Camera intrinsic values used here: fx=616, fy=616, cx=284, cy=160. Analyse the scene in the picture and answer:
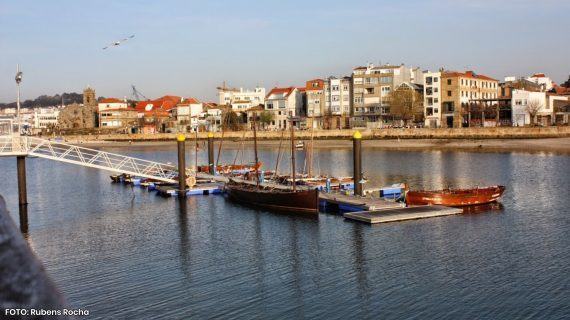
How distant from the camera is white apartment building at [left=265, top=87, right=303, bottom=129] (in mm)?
125062

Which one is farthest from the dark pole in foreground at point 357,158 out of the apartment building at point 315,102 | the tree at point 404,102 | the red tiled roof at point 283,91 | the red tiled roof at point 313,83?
the red tiled roof at point 283,91

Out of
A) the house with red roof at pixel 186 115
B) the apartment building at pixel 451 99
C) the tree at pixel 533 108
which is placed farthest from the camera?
the house with red roof at pixel 186 115

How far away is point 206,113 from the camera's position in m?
139

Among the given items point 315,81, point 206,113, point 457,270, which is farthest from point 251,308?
point 206,113

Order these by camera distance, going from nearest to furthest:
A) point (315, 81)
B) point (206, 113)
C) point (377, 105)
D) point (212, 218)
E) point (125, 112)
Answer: point (212, 218), point (377, 105), point (315, 81), point (206, 113), point (125, 112)

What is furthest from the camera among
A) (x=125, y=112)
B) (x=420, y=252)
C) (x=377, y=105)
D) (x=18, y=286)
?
(x=125, y=112)

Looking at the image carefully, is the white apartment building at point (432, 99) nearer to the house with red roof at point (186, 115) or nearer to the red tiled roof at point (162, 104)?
the house with red roof at point (186, 115)

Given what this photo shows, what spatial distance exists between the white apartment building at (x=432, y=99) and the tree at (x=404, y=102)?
1.89m

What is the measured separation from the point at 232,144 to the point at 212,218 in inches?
3204

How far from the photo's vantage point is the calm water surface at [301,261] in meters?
17.1

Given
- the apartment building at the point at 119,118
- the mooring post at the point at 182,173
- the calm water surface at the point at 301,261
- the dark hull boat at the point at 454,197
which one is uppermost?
the apartment building at the point at 119,118

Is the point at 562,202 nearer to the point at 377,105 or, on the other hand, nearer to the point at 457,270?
the point at 457,270

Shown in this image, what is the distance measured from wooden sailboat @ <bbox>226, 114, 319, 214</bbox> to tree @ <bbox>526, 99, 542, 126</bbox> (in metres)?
66.6

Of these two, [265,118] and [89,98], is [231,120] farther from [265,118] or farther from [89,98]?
[89,98]
